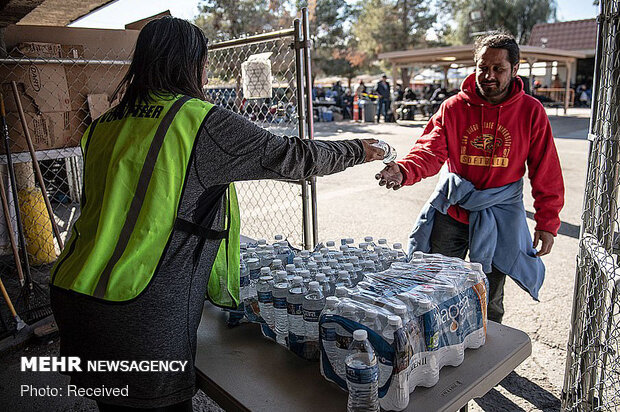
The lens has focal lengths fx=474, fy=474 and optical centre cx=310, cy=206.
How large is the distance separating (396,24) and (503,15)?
10884 mm

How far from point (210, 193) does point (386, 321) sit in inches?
29.3

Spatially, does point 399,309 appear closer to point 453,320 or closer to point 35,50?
point 453,320

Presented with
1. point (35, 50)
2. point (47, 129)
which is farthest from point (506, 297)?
point (35, 50)

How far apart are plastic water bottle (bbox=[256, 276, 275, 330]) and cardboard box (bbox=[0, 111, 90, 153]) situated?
9.84 ft

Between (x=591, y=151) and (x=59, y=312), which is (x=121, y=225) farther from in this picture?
(x=591, y=151)

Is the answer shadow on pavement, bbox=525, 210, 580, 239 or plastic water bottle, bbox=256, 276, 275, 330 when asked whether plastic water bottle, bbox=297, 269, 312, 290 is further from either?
shadow on pavement, bbox=525, 210, 580, 239

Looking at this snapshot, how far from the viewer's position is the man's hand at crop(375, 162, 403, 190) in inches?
111

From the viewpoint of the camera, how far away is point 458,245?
309cm

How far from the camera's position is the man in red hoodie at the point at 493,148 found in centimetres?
276

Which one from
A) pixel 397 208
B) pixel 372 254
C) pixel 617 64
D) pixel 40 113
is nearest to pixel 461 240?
pixel 372 254

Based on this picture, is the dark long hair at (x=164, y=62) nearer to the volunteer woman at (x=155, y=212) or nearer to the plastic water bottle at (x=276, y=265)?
the volunteer woman at (x=155, y=212)

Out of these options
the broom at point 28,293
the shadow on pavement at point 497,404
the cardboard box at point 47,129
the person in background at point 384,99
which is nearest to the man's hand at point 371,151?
the shadow on pavement at point 497,404

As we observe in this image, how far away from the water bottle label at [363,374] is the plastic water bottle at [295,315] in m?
0.44

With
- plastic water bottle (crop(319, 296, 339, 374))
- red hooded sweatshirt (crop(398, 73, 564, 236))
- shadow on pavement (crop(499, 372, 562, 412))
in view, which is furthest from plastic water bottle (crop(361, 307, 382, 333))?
shadow on pavement (crop(499, 372, 562, 412))
